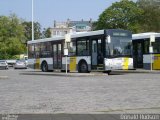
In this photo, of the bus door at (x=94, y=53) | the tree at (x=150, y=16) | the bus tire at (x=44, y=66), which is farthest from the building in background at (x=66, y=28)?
the bus door at (x=94, y=53)

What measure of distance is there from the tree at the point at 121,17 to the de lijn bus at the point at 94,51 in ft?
157

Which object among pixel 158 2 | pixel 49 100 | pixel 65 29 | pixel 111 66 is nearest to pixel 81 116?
pixel 49 100

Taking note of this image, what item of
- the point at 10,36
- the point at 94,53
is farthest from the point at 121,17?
the point at 94,53

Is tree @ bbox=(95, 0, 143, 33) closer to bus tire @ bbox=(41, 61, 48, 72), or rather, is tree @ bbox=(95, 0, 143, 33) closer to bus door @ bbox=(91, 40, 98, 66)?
bus tire @ bbox=(41, 61, 48, 72)

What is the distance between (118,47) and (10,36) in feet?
219

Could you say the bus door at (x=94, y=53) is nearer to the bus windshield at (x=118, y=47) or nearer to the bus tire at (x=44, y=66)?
the bus windshield at (x=118, y=47)

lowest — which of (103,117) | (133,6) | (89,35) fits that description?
(103,117)

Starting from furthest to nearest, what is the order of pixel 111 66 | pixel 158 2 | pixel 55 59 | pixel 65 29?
pixel 65 29
pixel 158 2
pixel 55 59
pixel 111 66

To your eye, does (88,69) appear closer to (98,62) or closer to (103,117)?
(98,62)

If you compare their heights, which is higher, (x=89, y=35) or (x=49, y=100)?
(x=89, y=35)

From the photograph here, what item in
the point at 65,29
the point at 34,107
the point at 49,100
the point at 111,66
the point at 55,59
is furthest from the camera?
the point at 65,29

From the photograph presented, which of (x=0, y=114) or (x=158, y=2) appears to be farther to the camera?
(x=158, y=2)

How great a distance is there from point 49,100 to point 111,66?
17.8m

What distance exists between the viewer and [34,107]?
13.1m
